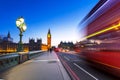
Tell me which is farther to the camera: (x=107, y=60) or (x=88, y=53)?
(x=88, y=53)

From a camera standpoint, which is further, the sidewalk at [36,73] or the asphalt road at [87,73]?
the asphalt road at [87,73]

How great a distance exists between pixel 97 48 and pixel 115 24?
3715 mm

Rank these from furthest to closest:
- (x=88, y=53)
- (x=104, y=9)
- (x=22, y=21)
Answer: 1. (x=22, y=21)
2. (x=88, y=53)
3. (x=104, y=9)

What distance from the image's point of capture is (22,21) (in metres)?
26.4

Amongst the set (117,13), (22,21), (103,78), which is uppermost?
(22,21)

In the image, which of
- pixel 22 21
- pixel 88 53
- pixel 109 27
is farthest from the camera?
pixel 22 21

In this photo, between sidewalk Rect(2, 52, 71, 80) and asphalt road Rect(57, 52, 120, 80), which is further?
asphalt road Rect(57, 52, 120, 80)

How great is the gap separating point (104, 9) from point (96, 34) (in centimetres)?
230

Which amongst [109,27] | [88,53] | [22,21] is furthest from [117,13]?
[22,21]

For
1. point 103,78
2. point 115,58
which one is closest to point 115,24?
point 115,58

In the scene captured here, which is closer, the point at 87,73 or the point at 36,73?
the point at 36,73

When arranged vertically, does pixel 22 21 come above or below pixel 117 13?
above

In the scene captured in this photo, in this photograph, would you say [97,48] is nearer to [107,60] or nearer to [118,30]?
[107,60]

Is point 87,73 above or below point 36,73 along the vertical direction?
below
